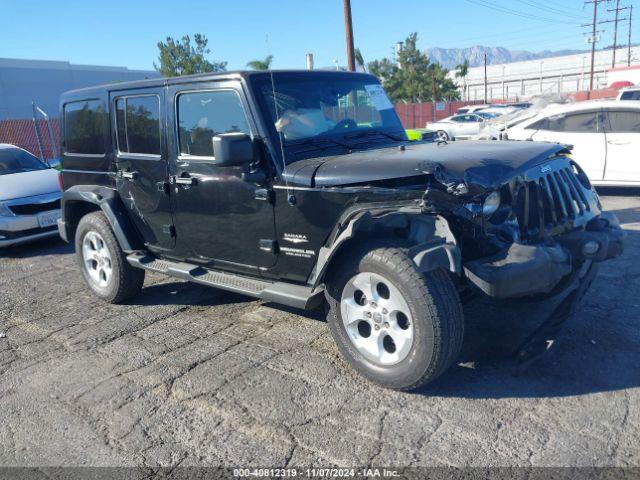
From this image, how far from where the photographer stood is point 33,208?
26.3 ft

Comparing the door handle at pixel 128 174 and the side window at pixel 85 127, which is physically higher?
the side window at pixel 85 127

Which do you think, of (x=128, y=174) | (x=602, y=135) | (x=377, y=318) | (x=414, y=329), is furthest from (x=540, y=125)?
(x=414, y=329)

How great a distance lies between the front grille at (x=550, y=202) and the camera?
11.4 ft

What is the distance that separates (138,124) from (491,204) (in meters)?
3.13

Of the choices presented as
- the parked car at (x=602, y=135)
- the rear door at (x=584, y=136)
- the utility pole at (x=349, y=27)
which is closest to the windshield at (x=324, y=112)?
the parked car at (x=602, y=135)

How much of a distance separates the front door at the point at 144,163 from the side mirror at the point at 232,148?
114 cm

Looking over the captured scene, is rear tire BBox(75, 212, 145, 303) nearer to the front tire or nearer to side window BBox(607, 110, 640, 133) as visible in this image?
the front tire

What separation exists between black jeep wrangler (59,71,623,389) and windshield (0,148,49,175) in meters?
4.48

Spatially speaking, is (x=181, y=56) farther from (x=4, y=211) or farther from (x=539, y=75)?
(x=539, y=75)

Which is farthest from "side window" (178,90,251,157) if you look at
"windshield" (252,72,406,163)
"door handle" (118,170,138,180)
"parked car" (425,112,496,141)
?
"parked car" (425,112,496,141)

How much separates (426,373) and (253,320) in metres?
1.95

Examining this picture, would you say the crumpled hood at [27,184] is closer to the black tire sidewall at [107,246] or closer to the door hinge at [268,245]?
the black tire sidewall at [107,246]

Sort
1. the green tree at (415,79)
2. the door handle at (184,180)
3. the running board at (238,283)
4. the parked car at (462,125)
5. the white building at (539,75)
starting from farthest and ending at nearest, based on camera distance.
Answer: the white building at (539,75) < the green tree at (415,79) < the parked car at (462,125) < the door handle at (184,180) < the running board at (238,283)

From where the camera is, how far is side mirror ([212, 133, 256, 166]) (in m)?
3.58
